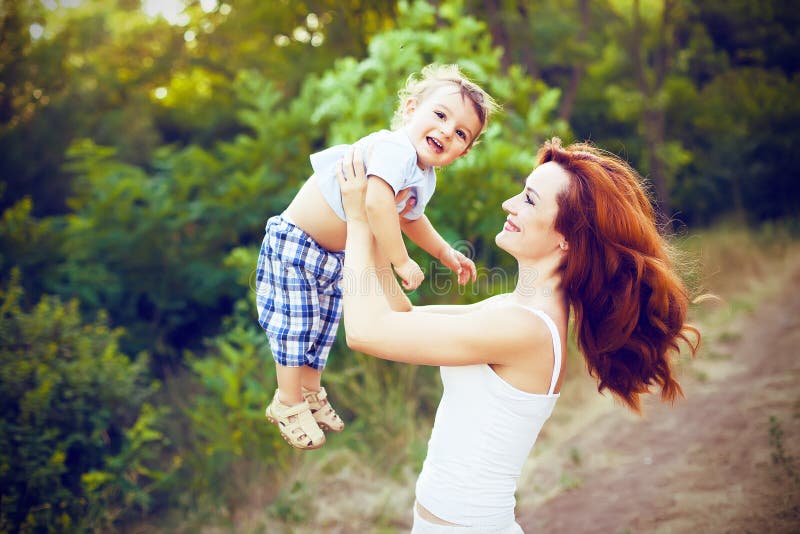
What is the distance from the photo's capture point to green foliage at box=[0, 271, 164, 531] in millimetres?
3990

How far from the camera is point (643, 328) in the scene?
2025mm

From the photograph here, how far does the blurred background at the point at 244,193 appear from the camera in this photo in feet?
15.2

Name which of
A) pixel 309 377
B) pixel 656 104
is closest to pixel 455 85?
pixel 309 377

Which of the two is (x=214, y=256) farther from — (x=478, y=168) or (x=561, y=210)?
(x=561, y=210)

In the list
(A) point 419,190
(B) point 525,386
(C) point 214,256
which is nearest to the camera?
(B) point 525,386

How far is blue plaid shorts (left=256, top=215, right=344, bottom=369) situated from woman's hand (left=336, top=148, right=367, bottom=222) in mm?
277

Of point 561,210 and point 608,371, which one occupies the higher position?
point 561,210

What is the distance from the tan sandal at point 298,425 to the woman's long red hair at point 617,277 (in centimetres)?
89

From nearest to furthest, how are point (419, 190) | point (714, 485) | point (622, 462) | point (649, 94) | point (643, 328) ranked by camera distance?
point (643, 328), point (419, 190), point (714, 485), point (622, 462), point (649, 94)

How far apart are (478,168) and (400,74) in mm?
970

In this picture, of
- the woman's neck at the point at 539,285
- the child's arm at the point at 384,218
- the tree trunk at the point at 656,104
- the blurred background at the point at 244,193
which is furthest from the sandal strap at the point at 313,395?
the tree trunk at the point at 656,104

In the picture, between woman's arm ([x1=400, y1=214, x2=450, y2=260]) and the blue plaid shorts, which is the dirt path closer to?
woman's arm ([x1=400, y1=214, x2=450, y2=260])

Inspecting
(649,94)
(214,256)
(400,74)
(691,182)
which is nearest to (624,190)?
(400,74)

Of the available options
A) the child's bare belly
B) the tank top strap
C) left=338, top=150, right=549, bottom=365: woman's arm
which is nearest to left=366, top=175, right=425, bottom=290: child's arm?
left=338, top=150, right=549, bottom=365: woman's arm
